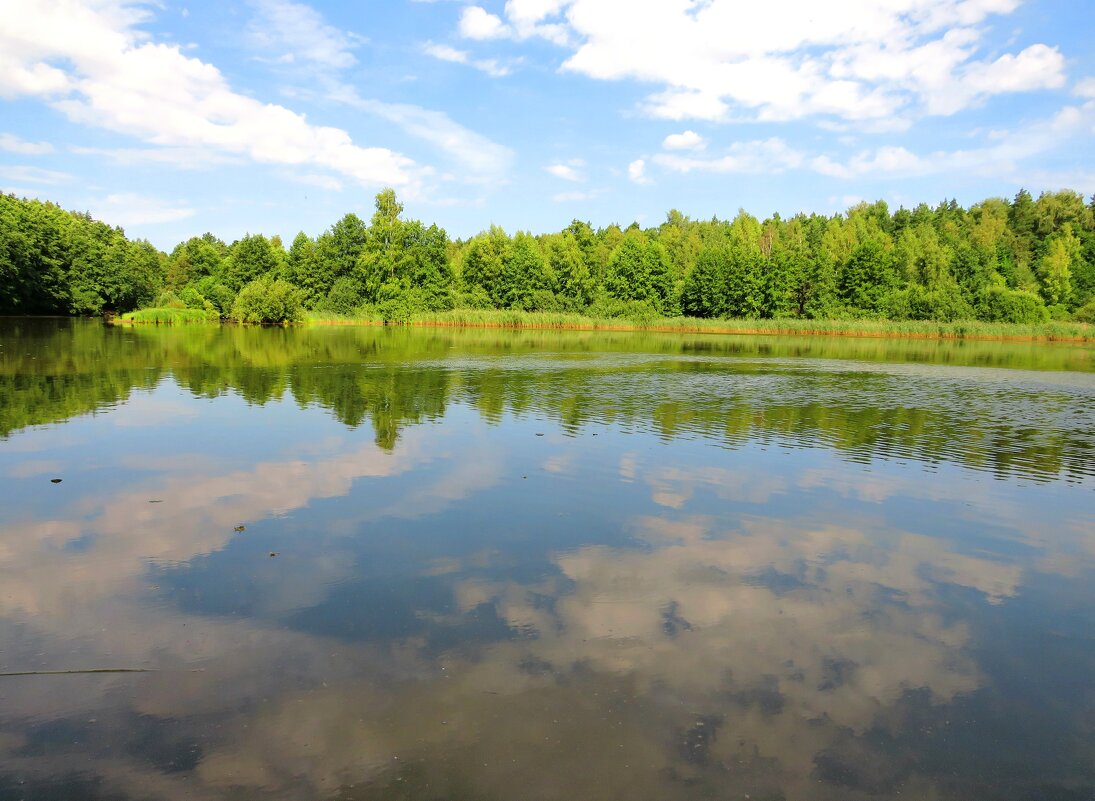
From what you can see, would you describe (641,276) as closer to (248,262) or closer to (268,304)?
(268,304)

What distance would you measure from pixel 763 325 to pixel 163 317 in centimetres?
6378

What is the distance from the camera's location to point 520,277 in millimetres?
90438

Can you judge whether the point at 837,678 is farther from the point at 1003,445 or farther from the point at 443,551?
the point at 1003,445

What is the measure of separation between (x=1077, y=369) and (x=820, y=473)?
34.6 meters

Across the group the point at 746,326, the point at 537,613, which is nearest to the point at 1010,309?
the point at 746,326

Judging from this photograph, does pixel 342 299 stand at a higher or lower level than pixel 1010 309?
lower

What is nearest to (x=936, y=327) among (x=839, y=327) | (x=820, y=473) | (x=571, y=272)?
(x=839, y=327)

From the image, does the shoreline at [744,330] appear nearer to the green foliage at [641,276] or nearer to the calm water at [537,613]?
the green foliage at [641,276]

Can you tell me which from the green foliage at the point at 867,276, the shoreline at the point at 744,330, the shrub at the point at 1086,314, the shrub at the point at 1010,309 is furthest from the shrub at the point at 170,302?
the shrub at the point at 1086,314

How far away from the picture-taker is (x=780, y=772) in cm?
446

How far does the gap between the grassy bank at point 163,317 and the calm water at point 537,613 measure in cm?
6007

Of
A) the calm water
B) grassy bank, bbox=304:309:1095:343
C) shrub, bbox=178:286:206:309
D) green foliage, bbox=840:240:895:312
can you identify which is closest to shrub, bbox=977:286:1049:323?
grassy bank, bbox=304:309:1095:343

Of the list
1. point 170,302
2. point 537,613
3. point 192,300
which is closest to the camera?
point 537,613

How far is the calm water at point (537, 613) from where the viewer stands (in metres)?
4.49
